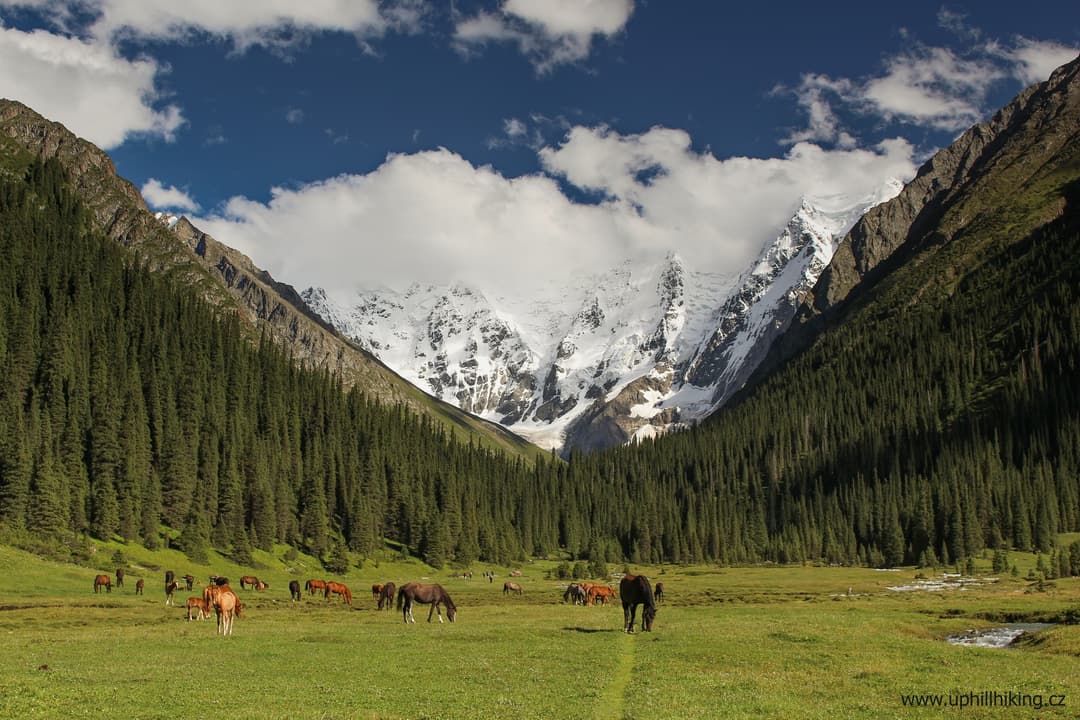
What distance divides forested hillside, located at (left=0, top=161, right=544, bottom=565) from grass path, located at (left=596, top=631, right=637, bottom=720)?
8491 centimetres

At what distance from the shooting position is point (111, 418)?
126750 millimetres

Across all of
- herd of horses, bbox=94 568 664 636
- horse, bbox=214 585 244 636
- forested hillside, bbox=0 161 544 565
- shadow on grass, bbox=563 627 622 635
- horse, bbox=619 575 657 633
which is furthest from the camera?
forested hillside, bbox=0 161 544 565

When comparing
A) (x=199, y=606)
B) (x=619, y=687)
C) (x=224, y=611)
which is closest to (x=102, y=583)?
(x=199, y=606)

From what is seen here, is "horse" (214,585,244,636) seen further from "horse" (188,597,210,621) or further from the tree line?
the tree line

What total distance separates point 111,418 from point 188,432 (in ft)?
70.9

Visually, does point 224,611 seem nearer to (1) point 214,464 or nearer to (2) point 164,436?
(2) point 164,436

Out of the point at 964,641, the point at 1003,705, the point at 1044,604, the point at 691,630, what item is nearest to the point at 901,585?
the point at 1044,604

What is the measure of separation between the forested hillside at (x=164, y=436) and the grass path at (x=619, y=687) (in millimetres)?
84909

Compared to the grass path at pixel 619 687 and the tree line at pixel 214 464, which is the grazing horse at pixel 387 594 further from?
the tree line at pixel 214 464

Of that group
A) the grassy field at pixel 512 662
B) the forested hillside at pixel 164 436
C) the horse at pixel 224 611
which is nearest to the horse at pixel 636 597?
the grassy field at pixel 512 662

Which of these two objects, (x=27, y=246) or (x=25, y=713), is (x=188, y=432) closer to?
(x=27, y=246)

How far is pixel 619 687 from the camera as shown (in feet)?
101

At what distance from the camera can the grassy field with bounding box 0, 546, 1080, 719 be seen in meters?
26.1

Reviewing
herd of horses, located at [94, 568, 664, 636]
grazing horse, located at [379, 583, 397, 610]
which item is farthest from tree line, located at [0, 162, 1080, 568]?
grazing horse, located at [379, 583, 397, 610]
